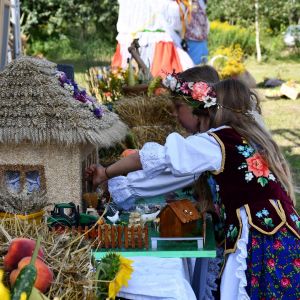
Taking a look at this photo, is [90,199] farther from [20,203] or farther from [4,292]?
[4,292]

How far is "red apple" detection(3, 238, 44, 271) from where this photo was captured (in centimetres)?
163

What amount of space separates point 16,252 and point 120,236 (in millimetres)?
919

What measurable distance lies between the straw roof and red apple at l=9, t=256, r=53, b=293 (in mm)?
1141

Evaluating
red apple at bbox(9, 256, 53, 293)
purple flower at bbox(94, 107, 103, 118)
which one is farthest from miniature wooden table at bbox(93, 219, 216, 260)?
red apple at bbox(9, 256, 53, 293)

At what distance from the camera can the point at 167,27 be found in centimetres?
914

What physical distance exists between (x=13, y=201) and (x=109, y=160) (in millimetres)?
1373

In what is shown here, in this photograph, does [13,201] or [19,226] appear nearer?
[19,226]

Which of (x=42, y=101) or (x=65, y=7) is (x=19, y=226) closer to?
(x=42, y=101)

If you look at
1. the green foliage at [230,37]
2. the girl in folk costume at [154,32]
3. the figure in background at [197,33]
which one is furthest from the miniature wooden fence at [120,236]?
the green foliage at [230,37]

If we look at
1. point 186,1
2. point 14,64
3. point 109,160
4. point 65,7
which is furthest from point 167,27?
point 65,7

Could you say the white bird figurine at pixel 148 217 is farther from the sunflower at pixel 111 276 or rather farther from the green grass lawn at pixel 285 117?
the green grass lawn at pixel 285 117

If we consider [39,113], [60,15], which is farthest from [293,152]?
[60,15]

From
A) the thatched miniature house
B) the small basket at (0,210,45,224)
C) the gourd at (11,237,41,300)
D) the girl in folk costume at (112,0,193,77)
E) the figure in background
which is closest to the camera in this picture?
the gourd at (11,237,41,300)

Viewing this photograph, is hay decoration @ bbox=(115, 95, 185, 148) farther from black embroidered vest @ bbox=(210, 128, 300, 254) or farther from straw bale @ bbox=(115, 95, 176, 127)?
black embroidered vest @ bbox=(210, 128, 300, 254)
